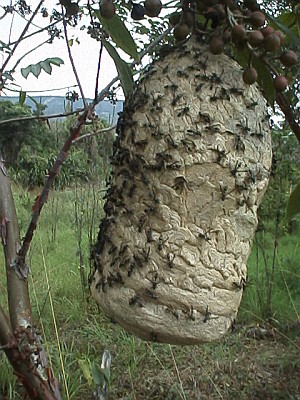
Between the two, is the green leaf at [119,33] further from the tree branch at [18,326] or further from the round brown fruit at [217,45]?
the tree branch at [18,326]

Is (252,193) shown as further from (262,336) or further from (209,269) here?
(262,336)

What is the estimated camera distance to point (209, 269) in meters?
0.53

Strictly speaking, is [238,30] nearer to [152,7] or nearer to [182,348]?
[152,7]

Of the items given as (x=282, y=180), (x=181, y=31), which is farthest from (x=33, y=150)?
(x=181, y=31)

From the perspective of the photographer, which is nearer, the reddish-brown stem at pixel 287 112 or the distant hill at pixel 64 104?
the reddish-brown stem at pixel 287 112

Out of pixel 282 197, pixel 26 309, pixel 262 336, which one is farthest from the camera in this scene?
pixel 282 197

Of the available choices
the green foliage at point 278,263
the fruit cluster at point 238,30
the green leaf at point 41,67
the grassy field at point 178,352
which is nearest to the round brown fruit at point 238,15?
the fruit cluster at point 238,30

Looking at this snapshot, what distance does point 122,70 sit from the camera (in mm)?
520

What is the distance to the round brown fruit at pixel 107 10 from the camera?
1.47 ft

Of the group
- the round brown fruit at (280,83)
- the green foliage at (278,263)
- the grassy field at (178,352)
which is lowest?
the grassy field at (178,352)

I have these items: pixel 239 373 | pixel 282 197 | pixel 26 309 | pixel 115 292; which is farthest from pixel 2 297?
pixel 115 292

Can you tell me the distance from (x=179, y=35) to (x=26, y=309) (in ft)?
1.24

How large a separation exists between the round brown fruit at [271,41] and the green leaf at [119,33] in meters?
0.11

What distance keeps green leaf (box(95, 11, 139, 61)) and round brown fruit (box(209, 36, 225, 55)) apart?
6 cm
